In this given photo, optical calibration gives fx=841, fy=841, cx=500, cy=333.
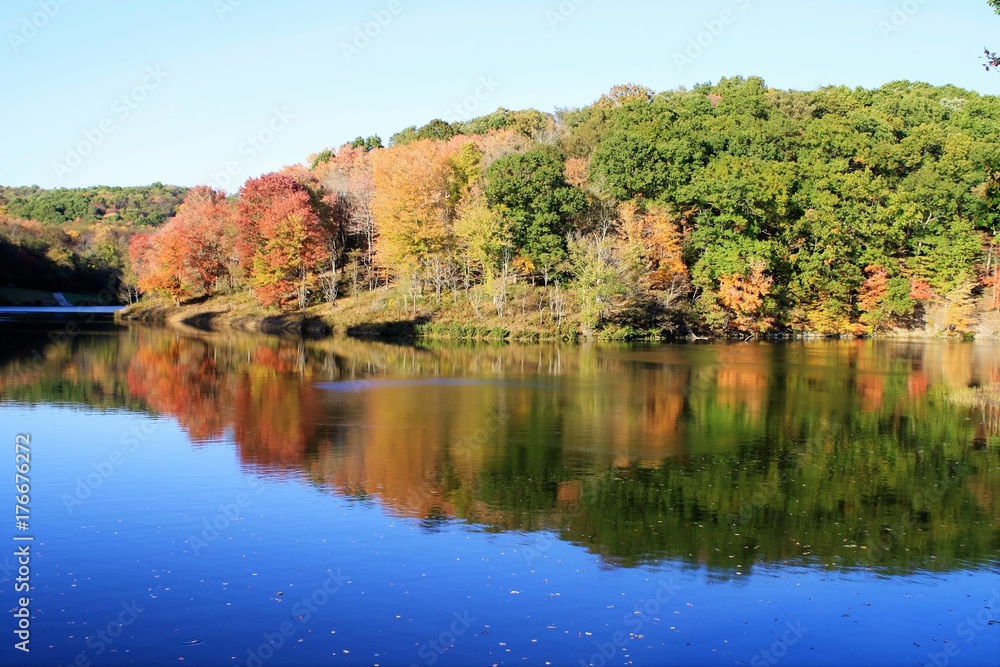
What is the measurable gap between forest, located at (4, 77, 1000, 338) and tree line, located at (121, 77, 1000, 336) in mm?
129

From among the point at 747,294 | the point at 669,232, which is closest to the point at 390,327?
the point at 669,232

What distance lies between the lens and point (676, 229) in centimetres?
5203

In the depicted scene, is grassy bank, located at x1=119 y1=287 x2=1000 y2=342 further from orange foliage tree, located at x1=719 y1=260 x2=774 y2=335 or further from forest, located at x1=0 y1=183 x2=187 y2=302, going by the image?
forest, located at x1=0 y1=183 x2=187 y2=302

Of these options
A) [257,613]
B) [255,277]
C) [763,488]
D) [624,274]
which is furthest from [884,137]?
[257,613]

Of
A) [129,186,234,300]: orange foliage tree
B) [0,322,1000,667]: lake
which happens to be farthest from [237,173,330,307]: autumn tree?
[0,322,1000,667]: lake

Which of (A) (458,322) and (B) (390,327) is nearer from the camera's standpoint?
(A) (458,322)

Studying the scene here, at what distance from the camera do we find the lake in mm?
9375

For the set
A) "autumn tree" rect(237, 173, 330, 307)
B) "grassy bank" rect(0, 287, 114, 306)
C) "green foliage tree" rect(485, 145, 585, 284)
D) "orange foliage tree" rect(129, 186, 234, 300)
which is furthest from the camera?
"grassy bank" rect(0, 287, 114, 306)

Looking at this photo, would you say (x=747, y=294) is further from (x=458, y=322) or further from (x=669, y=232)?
(x=458, y=322)

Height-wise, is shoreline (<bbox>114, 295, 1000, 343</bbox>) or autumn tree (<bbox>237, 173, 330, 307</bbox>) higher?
autumn tree (<bbox>237, 173, 330, 307</bbox>)

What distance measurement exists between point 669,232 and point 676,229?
2.33 meters

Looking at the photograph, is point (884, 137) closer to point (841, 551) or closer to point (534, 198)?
point (534, 198)

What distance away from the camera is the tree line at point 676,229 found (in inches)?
1913

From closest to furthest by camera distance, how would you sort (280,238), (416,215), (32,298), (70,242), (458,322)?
(458,322), (416,215), (280,238), (32,298), (70,242)
